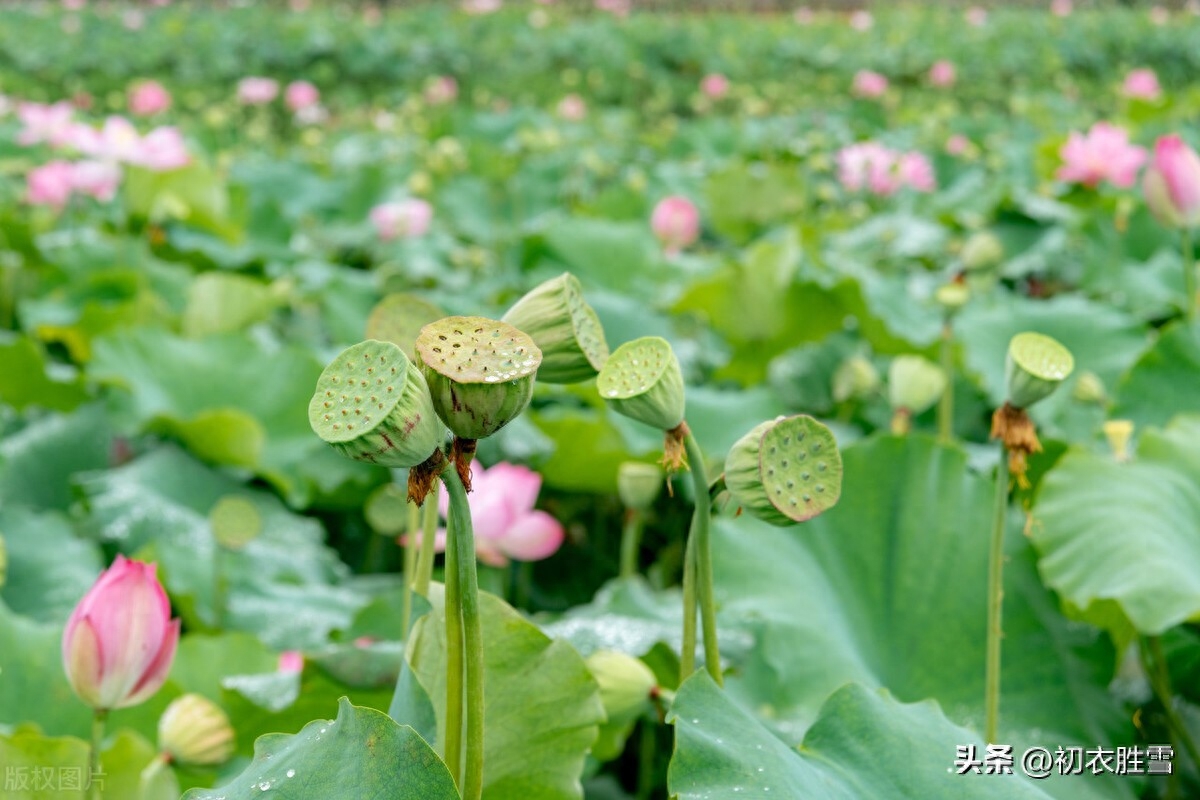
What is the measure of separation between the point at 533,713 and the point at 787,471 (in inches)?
6.4

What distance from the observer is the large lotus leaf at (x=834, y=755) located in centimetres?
44

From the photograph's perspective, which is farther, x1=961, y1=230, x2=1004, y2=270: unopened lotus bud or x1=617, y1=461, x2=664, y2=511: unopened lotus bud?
x1=961, y1=230, x2=1004, y2=270: unopened lotus bud

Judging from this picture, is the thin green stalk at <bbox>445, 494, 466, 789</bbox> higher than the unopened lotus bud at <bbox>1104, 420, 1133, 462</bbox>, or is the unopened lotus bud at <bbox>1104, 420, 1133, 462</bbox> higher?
the thin green stalk at <bbox>445, 494, 466, 789</bbox>

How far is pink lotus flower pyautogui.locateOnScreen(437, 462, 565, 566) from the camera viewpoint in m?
0.82

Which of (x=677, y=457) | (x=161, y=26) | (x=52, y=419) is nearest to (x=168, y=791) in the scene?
(x=677, y=457)

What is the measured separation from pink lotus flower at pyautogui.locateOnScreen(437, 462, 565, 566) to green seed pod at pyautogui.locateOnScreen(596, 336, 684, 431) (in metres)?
0.37

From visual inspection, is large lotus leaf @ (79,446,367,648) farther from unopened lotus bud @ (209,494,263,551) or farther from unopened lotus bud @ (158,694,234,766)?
unopened lotus bud @ (158,694,234,766)

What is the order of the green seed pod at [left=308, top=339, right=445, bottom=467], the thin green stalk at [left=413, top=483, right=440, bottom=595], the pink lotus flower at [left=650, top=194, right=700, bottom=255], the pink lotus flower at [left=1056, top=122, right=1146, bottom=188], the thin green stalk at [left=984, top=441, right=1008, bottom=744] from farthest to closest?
1. the pink lotus flower at [left=1056, top=122, right=1146, bottom=188]
2. the pink lotus flower at [left=650, top=194, right=700, bottom=255]
3. the thin green stalk at [left=984, top=441, right=1008, bottom=744]
4. the thin green stalk at [left=413, top=483, right=440, bottom=595]
5. the green seed pod at [left=308, top=339, right=445, bottom=467]

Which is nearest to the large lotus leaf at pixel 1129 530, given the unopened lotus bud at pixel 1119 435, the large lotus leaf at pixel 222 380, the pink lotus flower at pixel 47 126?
the unopened lotus bud at pixel 1119 435

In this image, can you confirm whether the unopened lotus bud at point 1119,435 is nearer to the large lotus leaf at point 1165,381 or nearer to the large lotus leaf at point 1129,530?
the large lotus leaf at point 1129,530

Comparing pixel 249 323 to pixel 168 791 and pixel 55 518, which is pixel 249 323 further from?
pixel 168 791

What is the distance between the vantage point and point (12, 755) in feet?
1.94

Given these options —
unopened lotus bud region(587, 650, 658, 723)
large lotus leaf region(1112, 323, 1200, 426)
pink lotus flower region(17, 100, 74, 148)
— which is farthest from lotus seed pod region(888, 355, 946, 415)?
pink lotus flower region(17, 100, 74, 148)

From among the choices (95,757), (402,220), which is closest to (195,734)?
(95,757)
